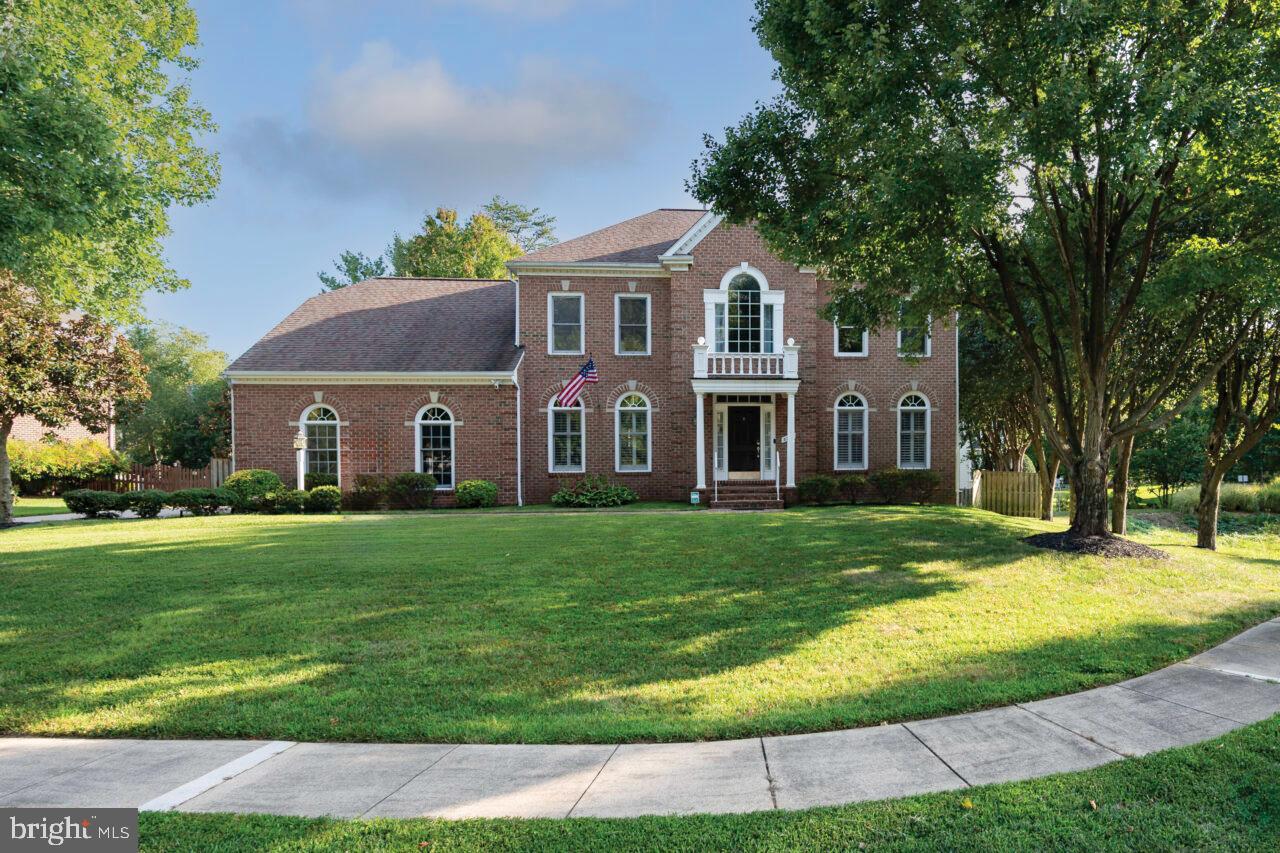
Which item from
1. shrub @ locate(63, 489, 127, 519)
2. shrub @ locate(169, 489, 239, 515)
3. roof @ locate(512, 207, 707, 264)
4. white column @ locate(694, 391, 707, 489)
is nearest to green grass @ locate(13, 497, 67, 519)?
shrub @ locate(63, 489, 127, 519)

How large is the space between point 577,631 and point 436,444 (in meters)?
14.9

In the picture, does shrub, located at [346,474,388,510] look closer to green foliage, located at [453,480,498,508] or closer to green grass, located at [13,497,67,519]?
green foliage, located at [453,480,498,508]

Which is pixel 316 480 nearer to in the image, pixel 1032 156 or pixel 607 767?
pixel 607 767

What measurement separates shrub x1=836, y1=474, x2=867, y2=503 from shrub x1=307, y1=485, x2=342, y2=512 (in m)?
14.5

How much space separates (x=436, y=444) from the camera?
20438 mm

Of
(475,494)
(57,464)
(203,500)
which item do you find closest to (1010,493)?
(475,494)

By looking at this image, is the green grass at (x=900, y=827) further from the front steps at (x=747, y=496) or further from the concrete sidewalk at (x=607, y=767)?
the front steps at (x=747, y=496)

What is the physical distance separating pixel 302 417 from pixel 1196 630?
20.7 meters

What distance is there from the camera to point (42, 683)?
5.49 m

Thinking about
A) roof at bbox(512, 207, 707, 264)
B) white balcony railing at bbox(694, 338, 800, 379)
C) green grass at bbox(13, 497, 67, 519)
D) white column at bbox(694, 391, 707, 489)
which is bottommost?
green grass at bbox(13, 497, 67, 519)

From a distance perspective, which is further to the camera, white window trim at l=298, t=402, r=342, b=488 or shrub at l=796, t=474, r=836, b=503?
white window trim at l=298, t=402, r=342, b=488

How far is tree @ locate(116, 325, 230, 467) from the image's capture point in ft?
103

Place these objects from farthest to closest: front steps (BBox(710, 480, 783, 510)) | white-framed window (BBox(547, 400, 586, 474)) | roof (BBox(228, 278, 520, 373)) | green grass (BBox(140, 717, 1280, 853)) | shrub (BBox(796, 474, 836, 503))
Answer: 1. white-framed window (BBox(547, 400, 586, 474))
2. roof (BBox(228, 278, 520, 373))
3. shrub (BBox(796, 474, 836, 503))
4. front steps (BBox(710, 480, 783, 510))
5. green grass (BBox(140, 717, 1280, 853))

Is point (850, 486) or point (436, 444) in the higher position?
point (436, 444)
